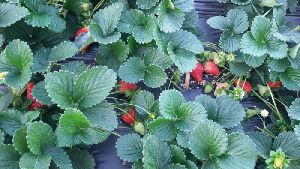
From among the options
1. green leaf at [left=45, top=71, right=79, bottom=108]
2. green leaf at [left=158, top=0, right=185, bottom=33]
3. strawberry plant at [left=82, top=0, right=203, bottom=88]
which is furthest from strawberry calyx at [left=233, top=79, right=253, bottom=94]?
green leaf at [left=45, top=71, right=79, bottom=108]

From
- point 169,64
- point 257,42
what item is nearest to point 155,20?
point 169,64

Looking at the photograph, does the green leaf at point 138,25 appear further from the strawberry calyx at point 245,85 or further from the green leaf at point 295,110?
the green leaf at point 295,110

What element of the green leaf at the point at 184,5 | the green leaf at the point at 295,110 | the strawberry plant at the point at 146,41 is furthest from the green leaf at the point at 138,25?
the green leaf at the point at 295,110

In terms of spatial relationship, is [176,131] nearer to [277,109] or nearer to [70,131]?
[70,131]

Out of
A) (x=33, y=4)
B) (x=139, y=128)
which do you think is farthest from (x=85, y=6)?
(x=139, y=128)

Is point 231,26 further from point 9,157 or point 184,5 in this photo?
point 9,157

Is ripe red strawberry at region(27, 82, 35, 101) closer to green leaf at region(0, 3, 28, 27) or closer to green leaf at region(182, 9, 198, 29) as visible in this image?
green leaf at region(0, 3, 28, 27)
